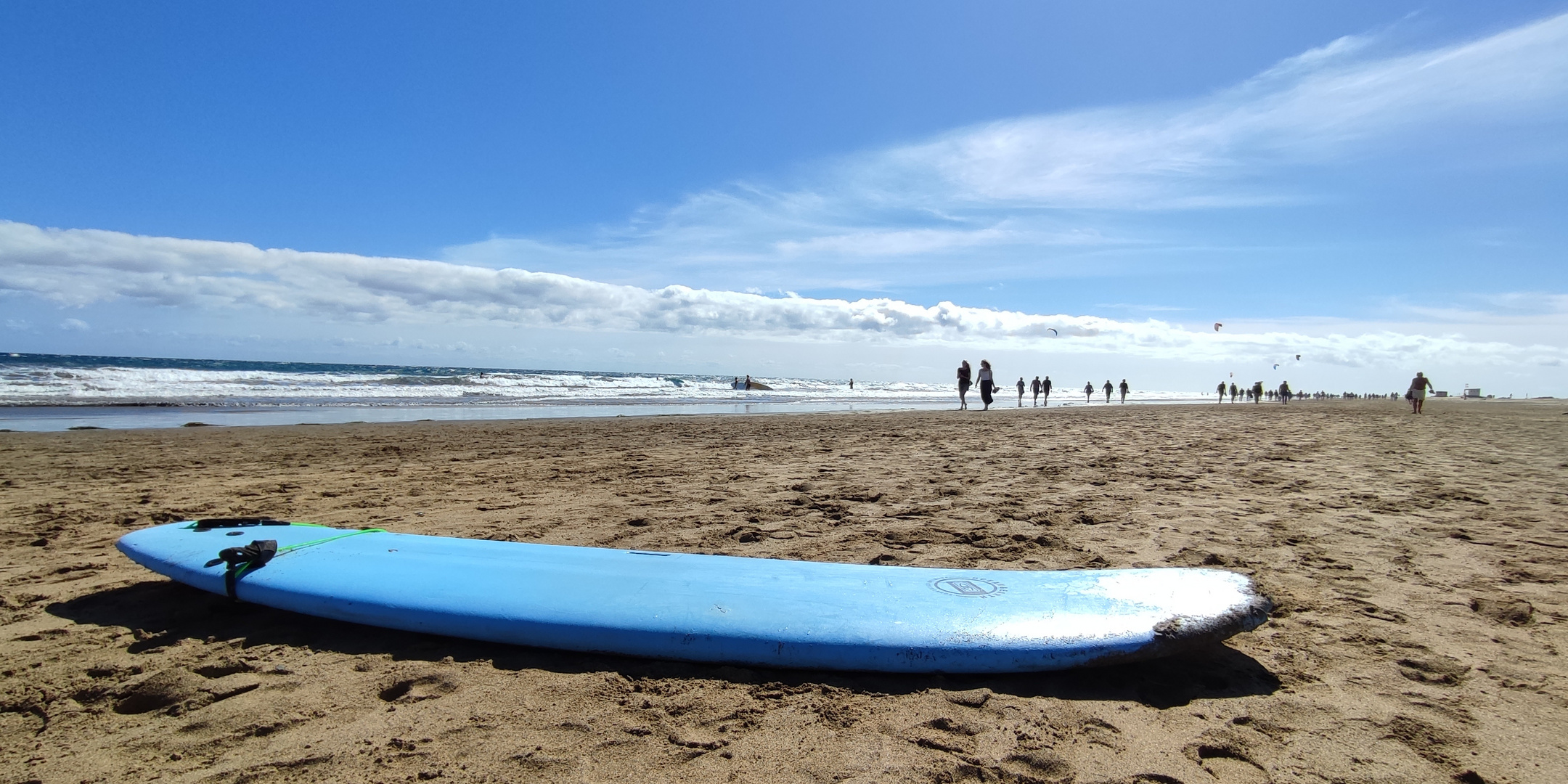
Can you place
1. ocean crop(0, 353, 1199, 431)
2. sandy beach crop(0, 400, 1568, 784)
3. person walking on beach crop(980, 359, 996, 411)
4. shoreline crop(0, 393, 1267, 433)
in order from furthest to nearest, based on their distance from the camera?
person walking on beach crop(980, 359, 996, 411)
ocean crop(0, 353, 1199, 431)
shoreline crop(0, 393, 1267, 433)
sandy beach crop(0, 400, 1568, 784)

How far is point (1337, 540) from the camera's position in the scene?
A: 3715 millimetres

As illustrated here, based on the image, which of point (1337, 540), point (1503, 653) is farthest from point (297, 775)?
point (1337, 540)

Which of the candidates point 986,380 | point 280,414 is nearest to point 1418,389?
point 986,380

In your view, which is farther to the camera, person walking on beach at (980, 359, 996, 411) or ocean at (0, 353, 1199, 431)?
person walking on beach at (980, 359, 996, 411)

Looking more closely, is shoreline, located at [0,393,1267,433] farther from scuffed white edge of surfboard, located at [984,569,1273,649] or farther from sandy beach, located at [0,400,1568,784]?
scuffed white edge of surfboard, located at [984,569,1273,649]

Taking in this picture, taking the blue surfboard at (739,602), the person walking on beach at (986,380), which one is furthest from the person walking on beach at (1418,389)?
the blue surfboard at (739,602)

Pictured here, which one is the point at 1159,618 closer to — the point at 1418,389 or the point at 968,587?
the point at 968,587

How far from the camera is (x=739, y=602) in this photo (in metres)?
2.49

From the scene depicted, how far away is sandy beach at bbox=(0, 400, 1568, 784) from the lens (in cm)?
175

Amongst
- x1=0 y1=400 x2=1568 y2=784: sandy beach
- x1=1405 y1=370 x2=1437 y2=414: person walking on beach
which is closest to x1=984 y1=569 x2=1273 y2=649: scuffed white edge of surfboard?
x1=0 y1=400 x2=1568 y2=784: sandy beach

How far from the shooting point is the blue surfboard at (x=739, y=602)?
86.2 inches

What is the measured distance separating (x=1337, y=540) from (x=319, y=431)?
12.2m

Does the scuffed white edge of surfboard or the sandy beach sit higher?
the scuffed white edge of surfboard

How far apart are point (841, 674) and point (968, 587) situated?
673 mm
